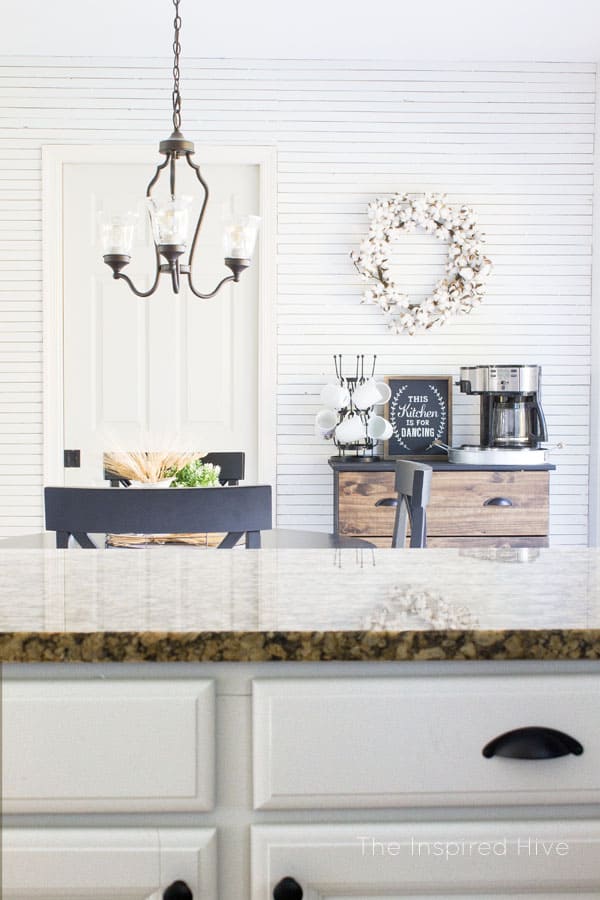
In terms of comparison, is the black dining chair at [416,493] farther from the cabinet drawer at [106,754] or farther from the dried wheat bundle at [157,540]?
the cabinet drawer at [106,754]

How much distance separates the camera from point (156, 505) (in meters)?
1.96

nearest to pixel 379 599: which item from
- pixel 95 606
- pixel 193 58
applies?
pixel 95 606

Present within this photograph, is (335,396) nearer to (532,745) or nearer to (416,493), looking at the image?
(416,493)

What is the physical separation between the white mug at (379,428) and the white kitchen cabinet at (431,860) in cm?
335

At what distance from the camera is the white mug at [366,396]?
4090 mm

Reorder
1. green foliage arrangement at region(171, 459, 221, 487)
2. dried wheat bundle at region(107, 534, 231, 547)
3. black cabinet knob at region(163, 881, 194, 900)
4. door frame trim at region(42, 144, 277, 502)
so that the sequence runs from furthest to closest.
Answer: door frame trim at region(42, 144, 277, 502) → green foliage arrangement at region(171, 459, 221, 487) → dried wheat bundle at region(107, 534, 231, 547) → black cabinet knob at region(163, 881, 194, 900)

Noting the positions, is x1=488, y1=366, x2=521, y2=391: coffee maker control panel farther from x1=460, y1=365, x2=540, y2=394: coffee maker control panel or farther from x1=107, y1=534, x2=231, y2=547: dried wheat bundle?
x1=107, y1=534, x2=231, y2=547: dried wheat bundle

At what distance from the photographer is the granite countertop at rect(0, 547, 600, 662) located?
786mm

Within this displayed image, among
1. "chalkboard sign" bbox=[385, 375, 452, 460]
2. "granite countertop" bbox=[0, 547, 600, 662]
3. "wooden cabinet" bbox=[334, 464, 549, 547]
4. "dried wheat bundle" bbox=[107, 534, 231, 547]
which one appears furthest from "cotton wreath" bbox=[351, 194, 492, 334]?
"granite countertop" bbox=[0, 547, 600, 662]

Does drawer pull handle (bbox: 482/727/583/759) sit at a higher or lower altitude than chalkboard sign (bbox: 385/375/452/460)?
lower

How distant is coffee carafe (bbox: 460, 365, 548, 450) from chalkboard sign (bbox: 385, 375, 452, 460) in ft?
0.75

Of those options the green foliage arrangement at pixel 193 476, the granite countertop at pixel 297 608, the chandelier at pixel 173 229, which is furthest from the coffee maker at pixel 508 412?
the granite countertop at pixel 297 608

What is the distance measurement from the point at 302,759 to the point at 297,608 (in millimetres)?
151

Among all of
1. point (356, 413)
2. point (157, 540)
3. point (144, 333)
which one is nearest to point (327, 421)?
point (356, 413)
